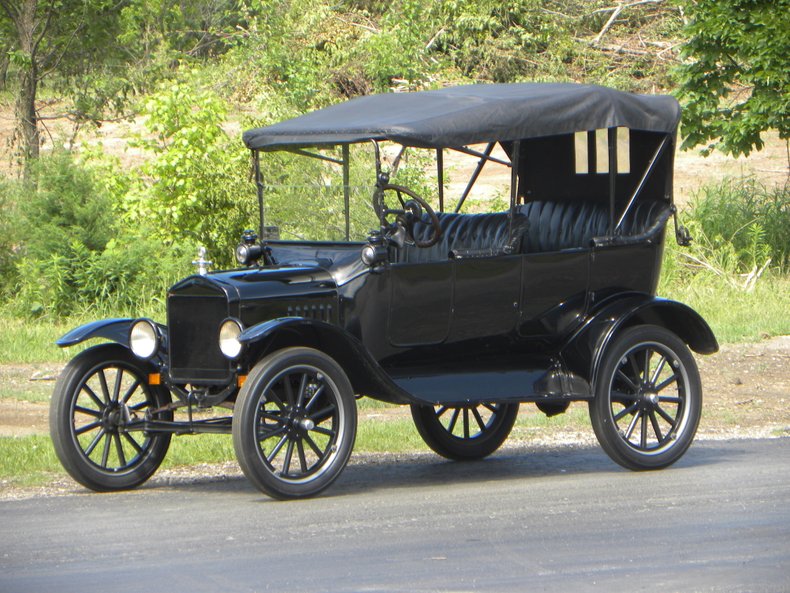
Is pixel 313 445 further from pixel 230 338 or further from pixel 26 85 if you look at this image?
pixel 26 85

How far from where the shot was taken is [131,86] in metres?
24.8

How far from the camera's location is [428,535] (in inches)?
243

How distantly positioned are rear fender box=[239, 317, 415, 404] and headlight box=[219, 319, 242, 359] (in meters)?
0.06

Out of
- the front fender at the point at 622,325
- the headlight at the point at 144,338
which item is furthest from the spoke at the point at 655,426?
the headlight at the point at 144,338

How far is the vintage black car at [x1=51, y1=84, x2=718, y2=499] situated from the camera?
7.10m

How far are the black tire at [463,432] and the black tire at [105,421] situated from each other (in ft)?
5.60

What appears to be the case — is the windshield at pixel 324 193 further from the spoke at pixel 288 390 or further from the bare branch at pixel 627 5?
the bare branch at pixel 627 5

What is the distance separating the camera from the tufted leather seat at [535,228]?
803 cm

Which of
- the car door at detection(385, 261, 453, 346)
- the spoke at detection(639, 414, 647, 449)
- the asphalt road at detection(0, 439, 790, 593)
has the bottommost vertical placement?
the asphalt road at detection(0, 439, 790, 593)

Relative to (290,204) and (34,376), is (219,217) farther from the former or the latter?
(290,204)

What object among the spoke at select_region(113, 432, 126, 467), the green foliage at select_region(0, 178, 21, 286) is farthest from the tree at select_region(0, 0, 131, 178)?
the spoke at select_region(113, 432, 126, 467)

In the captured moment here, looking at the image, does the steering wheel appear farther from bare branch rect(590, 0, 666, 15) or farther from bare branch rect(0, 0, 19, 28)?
bare branch rect(590, 0, 666, 15)

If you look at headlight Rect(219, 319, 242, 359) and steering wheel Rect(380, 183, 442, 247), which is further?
steering wheel Rect(380, 183, 442, 247)

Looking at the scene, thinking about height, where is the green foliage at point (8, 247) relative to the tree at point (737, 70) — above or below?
below
